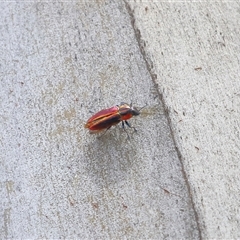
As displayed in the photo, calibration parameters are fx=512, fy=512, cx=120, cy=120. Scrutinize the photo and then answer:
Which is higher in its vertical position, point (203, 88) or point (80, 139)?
point (203, 88)

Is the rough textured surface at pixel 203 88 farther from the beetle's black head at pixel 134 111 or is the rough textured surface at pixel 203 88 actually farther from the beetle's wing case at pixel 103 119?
the beetle's wing case at pixel 103 119

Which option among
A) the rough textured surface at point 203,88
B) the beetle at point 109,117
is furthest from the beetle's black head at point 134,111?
the rough textured surface at point 203,88

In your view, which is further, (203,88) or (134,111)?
(203,88)

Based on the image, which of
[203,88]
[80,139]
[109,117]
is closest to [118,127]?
[109,117]

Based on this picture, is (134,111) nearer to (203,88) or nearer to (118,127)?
(118,127)

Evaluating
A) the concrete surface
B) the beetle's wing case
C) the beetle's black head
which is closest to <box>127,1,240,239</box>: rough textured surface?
the concrete surface

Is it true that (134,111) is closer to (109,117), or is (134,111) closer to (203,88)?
(109,117)

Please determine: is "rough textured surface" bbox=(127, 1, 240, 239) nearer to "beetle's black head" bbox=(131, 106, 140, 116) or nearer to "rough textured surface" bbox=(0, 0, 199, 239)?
"rough textured surface" bbox=(0, 0, 199, 239)
